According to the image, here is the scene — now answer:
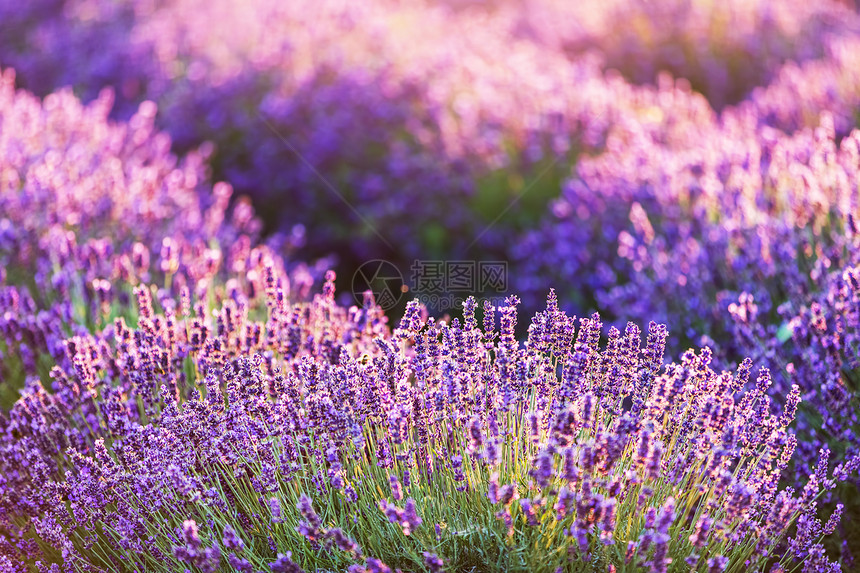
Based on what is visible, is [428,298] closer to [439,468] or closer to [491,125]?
[491,125]

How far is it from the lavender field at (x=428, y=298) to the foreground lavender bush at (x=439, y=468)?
1 centimetres

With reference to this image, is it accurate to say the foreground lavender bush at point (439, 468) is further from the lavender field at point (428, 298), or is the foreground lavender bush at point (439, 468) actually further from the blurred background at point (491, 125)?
the blurred background at point (491, 125)

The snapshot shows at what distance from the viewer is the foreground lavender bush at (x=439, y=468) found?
198cm

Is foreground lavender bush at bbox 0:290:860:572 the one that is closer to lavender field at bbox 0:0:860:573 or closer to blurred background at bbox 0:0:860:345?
lavender field at bbox 0:0:860:573

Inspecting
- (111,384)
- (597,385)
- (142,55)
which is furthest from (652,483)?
(142,55)

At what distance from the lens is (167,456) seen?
7.31ft

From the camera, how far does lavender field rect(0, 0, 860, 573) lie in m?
2.10

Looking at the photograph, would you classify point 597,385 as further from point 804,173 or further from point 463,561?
point 804,173

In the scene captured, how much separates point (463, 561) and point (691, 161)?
3663 millimetres

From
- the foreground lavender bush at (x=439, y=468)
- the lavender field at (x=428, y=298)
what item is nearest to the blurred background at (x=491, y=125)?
the lavender field at (x=428, y=298)

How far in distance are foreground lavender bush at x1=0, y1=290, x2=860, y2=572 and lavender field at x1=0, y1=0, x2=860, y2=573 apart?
1 centimetres

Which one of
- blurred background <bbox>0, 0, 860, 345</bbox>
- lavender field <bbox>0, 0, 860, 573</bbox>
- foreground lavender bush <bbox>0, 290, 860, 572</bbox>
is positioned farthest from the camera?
blurred background <bbox>0, 0, 860, 345</bbox>

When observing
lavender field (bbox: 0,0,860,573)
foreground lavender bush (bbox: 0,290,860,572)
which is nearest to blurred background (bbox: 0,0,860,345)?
lavender field (bbox: 0,0,860,573)

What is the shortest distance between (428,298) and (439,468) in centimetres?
245
